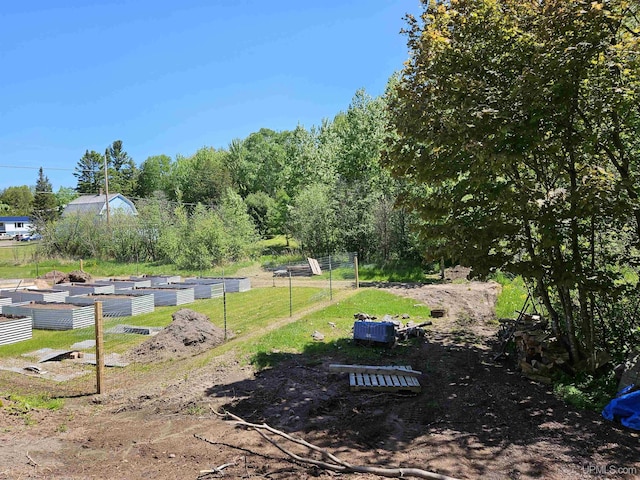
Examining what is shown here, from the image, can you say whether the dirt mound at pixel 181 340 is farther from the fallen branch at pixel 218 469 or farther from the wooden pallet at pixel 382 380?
the fallen branch at pixel 218 469

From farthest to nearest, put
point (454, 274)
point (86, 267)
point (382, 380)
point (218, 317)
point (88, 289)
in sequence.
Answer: point (86, 267)
point (454, 274)
point (88, 289)
point (218, 317)
point (382, 380)

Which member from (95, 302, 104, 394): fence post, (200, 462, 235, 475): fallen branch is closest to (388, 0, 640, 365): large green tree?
(200, 462, 235, 475): fallen branch

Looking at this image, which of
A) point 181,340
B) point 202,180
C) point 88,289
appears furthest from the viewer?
point 202,180

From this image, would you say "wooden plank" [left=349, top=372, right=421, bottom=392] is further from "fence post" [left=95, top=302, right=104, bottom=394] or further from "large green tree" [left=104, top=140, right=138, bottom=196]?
"large green tree" [left=104, top=140, right=138, bottom=196]

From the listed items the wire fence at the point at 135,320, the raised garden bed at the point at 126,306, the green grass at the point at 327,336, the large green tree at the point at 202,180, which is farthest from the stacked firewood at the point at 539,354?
the large green tree at the point at 202,180

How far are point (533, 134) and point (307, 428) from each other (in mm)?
5977

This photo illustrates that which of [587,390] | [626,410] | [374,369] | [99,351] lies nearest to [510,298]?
[587,390]

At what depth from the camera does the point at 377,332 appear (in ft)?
35.4

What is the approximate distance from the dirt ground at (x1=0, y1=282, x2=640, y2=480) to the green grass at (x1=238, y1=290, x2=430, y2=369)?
751 mm

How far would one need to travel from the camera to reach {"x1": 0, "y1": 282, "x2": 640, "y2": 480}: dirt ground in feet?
16.6

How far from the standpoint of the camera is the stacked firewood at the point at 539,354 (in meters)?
8.46

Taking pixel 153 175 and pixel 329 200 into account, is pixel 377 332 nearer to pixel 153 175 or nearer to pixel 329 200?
pixel 329 200

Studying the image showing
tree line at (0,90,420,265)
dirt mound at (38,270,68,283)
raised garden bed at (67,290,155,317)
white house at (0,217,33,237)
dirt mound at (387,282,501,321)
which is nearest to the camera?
raised garden bed at (67,290,155,317)

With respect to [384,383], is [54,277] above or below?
above
